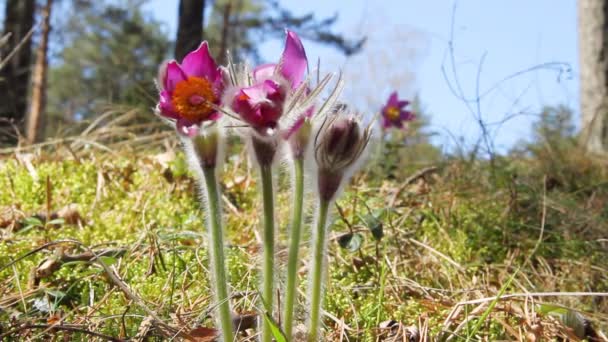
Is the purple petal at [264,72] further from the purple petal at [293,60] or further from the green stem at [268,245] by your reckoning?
the green stem at [268,245]

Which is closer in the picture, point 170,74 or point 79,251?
point 170,74

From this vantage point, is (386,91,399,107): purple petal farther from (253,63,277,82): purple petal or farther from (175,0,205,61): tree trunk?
(253,63,277,82): purple petal

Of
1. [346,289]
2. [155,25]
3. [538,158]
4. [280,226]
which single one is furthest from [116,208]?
[155,25]

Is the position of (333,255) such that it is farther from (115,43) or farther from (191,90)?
(115,43)

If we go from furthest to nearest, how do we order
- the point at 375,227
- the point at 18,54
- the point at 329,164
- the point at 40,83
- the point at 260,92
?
1. the point at 18,54
2. the point at 40,83
3. the point at 375,227
4. the point at 329,164
5. the point at 260,92

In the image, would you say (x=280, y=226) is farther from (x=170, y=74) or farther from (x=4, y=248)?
(x=170, y=74)

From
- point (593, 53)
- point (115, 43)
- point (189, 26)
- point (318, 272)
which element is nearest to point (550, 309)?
point (318, 272)
